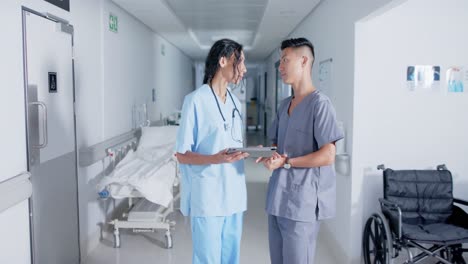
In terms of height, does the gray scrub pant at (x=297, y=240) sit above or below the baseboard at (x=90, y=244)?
above

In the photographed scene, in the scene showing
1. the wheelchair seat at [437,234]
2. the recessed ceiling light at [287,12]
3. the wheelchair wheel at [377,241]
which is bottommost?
the wheelchair wheel at [377,241]

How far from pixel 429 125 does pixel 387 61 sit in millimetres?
565

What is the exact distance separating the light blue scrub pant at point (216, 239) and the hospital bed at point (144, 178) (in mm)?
1154

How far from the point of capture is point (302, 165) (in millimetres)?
1846

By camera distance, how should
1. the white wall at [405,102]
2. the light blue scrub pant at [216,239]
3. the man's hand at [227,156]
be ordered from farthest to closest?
the white wall at [405,102]
the light blue scrub pant at [216,239]
the man's hand at [227,156]

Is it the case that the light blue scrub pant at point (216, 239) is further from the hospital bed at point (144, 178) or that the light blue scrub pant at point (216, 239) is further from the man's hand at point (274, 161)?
the hospital bed at point (144, 178)

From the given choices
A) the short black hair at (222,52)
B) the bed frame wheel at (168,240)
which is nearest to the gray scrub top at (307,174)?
the short black hair at (222,52)

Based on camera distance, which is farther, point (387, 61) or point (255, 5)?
point (255, 5)

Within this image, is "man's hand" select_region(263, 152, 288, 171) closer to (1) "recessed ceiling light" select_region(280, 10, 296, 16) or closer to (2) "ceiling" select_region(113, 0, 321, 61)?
(2) "ceiling" select_region(113, 0, 321, 61)

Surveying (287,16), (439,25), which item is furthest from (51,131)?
(287,16)

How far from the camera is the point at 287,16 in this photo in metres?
4.73

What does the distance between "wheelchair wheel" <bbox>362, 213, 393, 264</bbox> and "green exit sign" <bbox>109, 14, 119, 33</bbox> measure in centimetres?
289

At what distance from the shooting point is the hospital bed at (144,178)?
309 cm

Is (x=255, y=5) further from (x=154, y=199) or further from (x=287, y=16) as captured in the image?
(x=154, y=199)
